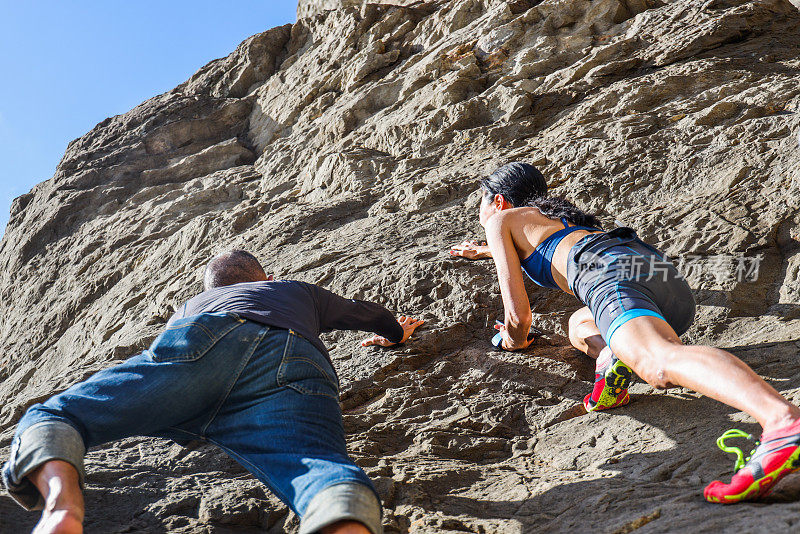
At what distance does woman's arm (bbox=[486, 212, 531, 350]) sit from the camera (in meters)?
2.73

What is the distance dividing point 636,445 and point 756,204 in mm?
1919

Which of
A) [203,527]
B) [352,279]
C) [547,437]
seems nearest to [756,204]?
[547,437]

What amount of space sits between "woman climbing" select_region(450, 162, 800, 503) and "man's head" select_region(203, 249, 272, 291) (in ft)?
3.77

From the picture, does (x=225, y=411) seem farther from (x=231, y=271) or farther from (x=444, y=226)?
(x=444, y=226)

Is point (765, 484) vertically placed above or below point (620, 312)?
below

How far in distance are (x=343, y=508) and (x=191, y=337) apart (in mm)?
864

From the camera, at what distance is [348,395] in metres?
3.04

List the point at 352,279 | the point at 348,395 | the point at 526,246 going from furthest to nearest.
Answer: the point at 352,279
the point at 348,395
the point at 526,246

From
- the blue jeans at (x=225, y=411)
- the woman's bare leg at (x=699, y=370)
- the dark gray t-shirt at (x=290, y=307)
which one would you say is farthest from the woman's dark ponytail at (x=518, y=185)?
the blue jeans at (x=225, y=411)

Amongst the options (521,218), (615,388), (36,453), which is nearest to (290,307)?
(36,453)

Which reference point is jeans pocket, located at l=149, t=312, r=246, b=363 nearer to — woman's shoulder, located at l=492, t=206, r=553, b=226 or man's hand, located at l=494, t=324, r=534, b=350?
woman's shoulder, located at l=492, t=206, r=553, b=226

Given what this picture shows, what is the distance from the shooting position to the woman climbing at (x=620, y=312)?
5.26 feet

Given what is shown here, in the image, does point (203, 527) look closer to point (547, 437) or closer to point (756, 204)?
point (547, 437)

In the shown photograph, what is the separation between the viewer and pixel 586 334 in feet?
9.64
